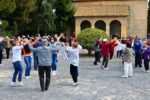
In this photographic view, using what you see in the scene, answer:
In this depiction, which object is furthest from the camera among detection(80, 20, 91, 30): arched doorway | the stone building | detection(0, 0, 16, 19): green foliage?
detection(80, 20, 91, 30): arched doorway

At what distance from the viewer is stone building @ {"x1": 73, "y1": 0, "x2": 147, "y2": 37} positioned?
50031 mm

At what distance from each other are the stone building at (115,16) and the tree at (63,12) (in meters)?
1.09

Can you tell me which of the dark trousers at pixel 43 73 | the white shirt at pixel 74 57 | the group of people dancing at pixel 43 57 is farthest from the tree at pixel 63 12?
the dark trousers at pixel 43 73

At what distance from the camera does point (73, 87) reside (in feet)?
44.8

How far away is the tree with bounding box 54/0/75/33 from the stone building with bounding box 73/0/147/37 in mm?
1095

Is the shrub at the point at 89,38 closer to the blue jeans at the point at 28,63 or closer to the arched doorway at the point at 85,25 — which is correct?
the blue jeans at the point at 28,63

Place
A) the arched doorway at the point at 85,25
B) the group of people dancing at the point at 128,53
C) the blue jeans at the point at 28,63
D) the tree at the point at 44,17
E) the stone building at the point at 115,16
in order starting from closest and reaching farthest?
1. the blue jeans at the point at 28,63
2. the group of people dancing at the point at 128,53
3. the tree at the point at 44,17
4. the stone building at the point at 115,16
5. the arched doorway at the point at 85,25

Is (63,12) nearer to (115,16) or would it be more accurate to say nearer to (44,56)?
(115,16)

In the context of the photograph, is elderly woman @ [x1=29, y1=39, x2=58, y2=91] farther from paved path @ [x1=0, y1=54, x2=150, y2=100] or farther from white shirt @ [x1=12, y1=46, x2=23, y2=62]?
white shirt @ [x1=12, y1=46, x2=23, y2=62]

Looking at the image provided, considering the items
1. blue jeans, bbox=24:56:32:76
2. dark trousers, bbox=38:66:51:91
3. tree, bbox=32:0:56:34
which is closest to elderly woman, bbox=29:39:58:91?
dark trousers, bbox=38:66:51:91

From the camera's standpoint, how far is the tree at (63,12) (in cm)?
5109

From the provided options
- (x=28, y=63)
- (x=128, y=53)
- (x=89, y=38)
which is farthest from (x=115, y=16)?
(x=28, y=63)

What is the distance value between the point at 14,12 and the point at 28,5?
5.77 ft

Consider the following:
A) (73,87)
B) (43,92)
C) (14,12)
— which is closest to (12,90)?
(43,92)
